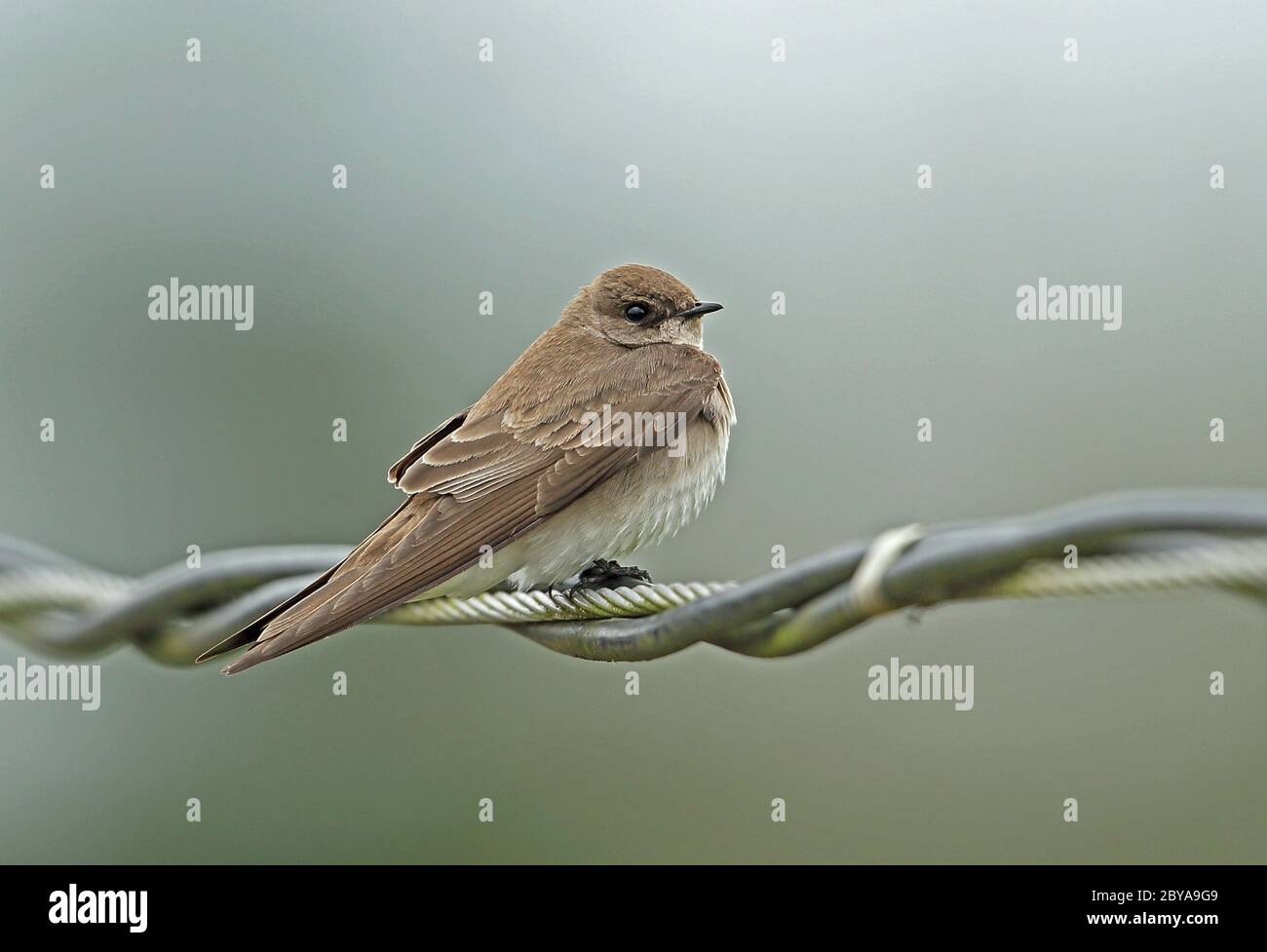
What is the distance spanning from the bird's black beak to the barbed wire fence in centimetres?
115

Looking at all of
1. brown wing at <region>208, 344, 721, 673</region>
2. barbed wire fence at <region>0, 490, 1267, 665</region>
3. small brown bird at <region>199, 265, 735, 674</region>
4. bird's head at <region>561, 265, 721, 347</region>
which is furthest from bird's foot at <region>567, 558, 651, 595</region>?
bird's head at <region>561, 265, 721, 347</region>

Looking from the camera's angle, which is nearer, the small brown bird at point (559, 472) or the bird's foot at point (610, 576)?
the small brown bird at point (559, 472)

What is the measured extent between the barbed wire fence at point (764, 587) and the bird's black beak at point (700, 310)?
3.78ft

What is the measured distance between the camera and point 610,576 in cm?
326

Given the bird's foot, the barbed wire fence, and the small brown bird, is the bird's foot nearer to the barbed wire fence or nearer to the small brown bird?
the small brown bird

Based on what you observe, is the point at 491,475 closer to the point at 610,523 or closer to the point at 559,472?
the point at 559,472

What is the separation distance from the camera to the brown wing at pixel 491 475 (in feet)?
8.54

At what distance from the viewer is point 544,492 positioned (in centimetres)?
302

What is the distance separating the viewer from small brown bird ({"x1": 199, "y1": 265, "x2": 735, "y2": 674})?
9.41 feet

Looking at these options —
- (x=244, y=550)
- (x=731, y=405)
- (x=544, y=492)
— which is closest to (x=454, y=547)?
(x=544, y=492)

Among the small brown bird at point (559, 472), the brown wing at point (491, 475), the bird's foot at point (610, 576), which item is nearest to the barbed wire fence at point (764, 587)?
the brown wing at point (491, 475)

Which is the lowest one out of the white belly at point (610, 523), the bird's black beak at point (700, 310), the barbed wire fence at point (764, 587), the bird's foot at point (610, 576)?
the barbed wire fence at point (764, 587)

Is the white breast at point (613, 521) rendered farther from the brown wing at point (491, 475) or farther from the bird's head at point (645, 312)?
the bird's head at point (645, 312)

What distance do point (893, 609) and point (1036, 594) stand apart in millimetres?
199
